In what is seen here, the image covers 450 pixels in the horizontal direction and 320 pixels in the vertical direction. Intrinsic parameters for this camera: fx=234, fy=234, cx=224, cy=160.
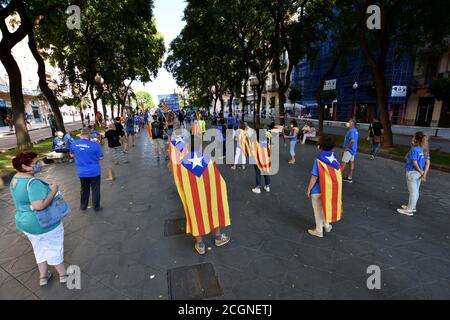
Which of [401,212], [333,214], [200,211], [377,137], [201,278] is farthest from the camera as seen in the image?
[377,137]

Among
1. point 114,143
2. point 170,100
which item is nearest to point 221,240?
point 114,143

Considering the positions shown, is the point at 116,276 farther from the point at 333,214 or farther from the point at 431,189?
the point at 431,189

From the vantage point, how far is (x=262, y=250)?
3.76m

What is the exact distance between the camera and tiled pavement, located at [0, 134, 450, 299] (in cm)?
296

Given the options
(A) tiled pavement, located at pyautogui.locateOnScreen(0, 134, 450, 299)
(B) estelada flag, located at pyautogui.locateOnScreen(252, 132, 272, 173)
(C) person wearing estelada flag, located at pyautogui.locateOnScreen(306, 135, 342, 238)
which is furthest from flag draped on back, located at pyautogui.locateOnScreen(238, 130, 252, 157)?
(C) person wearing estelada flag, located at pyautogui.locateOnScreen(306, 135, 342, 238)

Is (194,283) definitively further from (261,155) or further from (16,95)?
(16,95)

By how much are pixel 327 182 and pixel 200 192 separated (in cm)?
204

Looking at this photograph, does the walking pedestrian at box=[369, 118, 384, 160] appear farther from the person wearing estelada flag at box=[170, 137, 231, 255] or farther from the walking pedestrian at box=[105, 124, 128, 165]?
the walking pedestrian at box=[105, 124, 128, 165]

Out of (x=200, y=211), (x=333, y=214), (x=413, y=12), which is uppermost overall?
(x=413, y=12)

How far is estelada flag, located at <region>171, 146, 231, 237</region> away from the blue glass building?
1951 cm
